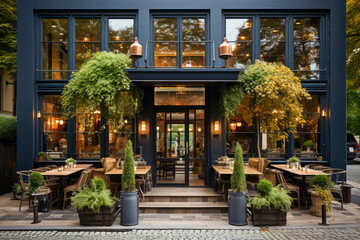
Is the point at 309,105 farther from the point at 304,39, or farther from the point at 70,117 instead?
the point at 70,117

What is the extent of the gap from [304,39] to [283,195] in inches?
272

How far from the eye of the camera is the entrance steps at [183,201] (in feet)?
25.9

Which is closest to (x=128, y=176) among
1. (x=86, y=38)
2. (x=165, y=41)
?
(x=165, y=41)

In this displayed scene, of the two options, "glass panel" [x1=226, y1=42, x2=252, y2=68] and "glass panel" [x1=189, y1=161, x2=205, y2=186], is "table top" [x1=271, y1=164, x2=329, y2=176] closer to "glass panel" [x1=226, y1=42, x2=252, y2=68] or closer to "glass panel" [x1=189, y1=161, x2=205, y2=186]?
"glass panel" [x1=189, y1=161, x2=205, y2=186]

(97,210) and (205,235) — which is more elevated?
(97,210)

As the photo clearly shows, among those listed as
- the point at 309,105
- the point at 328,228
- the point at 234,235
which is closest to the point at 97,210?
the point at 234,235

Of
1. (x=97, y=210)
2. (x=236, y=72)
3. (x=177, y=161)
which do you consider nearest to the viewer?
(x=97, y=210)

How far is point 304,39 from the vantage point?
10.7 meters

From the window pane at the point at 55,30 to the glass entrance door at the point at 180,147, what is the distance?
503 cm

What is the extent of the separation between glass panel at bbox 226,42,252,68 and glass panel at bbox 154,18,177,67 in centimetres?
232

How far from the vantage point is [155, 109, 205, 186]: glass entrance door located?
10.2m

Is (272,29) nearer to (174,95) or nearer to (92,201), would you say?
(174,95)

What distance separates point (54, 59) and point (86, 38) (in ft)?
5.07

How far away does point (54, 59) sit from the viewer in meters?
10.7
